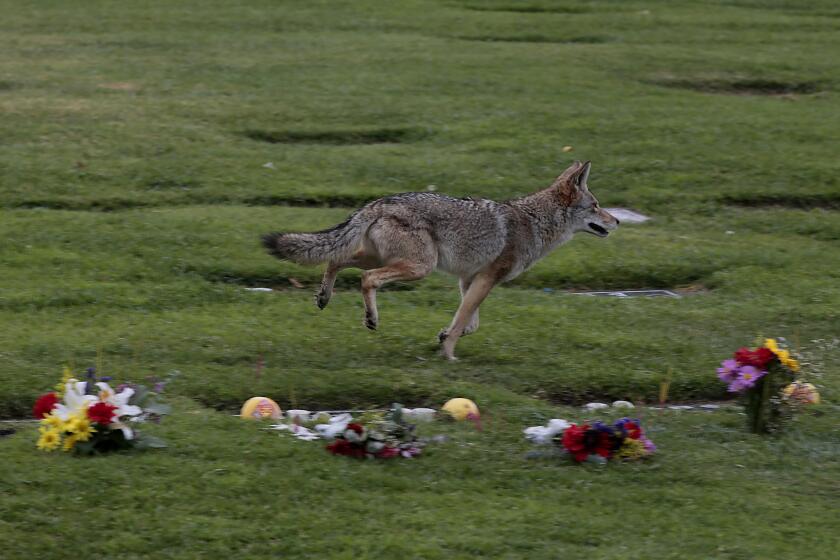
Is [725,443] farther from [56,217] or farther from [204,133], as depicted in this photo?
[204,133]

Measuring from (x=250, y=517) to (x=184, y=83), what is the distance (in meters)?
16.1

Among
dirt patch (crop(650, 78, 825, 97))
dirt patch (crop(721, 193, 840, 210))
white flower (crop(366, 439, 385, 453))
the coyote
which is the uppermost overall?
dirt patch (crop(650, 78, 825, 97))

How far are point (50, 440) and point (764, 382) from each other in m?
5.22

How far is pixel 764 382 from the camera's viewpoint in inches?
366

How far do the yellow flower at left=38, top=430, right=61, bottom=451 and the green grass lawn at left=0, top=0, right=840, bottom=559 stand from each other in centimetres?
27

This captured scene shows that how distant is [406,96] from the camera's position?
72.0ft

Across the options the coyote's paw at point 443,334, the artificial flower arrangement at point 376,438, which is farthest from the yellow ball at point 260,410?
the coyote's paw at point 443,334

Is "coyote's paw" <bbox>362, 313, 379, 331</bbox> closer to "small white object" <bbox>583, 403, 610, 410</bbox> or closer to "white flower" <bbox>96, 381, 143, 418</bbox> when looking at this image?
"small white object" <bbox>583, 403, 610, 410</bbox>

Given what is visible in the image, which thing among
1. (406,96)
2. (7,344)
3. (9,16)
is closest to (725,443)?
(7,344)

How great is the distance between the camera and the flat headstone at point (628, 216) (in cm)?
1658

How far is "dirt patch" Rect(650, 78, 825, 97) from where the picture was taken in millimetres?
23670

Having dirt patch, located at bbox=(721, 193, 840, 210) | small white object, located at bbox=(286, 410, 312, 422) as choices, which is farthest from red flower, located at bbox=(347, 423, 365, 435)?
dirt patch, located at bbox=(721, 193, 840, 210)

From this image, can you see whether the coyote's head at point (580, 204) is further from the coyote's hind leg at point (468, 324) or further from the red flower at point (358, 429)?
the red flower at point (358, 429)

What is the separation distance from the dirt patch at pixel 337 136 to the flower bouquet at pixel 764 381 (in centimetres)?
1096
